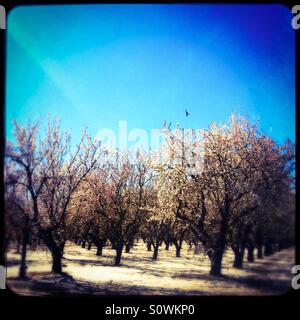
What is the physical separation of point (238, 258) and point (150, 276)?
158cm

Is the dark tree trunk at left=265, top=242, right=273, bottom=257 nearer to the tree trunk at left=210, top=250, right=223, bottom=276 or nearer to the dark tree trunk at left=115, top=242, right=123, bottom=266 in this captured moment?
the tree trunk at left=210, top=250, right=223, bottom=276

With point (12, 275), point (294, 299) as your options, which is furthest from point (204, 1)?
point (12, 275)

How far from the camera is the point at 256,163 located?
17.2ft

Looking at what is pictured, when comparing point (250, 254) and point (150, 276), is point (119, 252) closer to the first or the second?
point (150, 276)

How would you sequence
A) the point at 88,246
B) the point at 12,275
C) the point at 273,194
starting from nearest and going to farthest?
the point at 12,275
the point at 273,194
the point at 88,246

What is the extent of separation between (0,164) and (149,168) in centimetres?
272

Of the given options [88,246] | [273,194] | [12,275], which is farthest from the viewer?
[88,246]

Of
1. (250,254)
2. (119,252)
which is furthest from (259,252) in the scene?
(119,252)

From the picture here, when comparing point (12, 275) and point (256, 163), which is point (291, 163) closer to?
point (256, 163)

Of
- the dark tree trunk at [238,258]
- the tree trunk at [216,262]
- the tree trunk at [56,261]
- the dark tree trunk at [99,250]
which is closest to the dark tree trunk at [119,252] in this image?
the dark tree trunk at [99,250]

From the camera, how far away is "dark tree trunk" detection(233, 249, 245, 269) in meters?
4.82

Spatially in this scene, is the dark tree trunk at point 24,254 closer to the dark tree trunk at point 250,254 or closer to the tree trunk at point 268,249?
the dark tree trunk at point 250,254

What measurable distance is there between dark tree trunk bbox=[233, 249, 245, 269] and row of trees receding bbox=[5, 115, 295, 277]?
17mm
